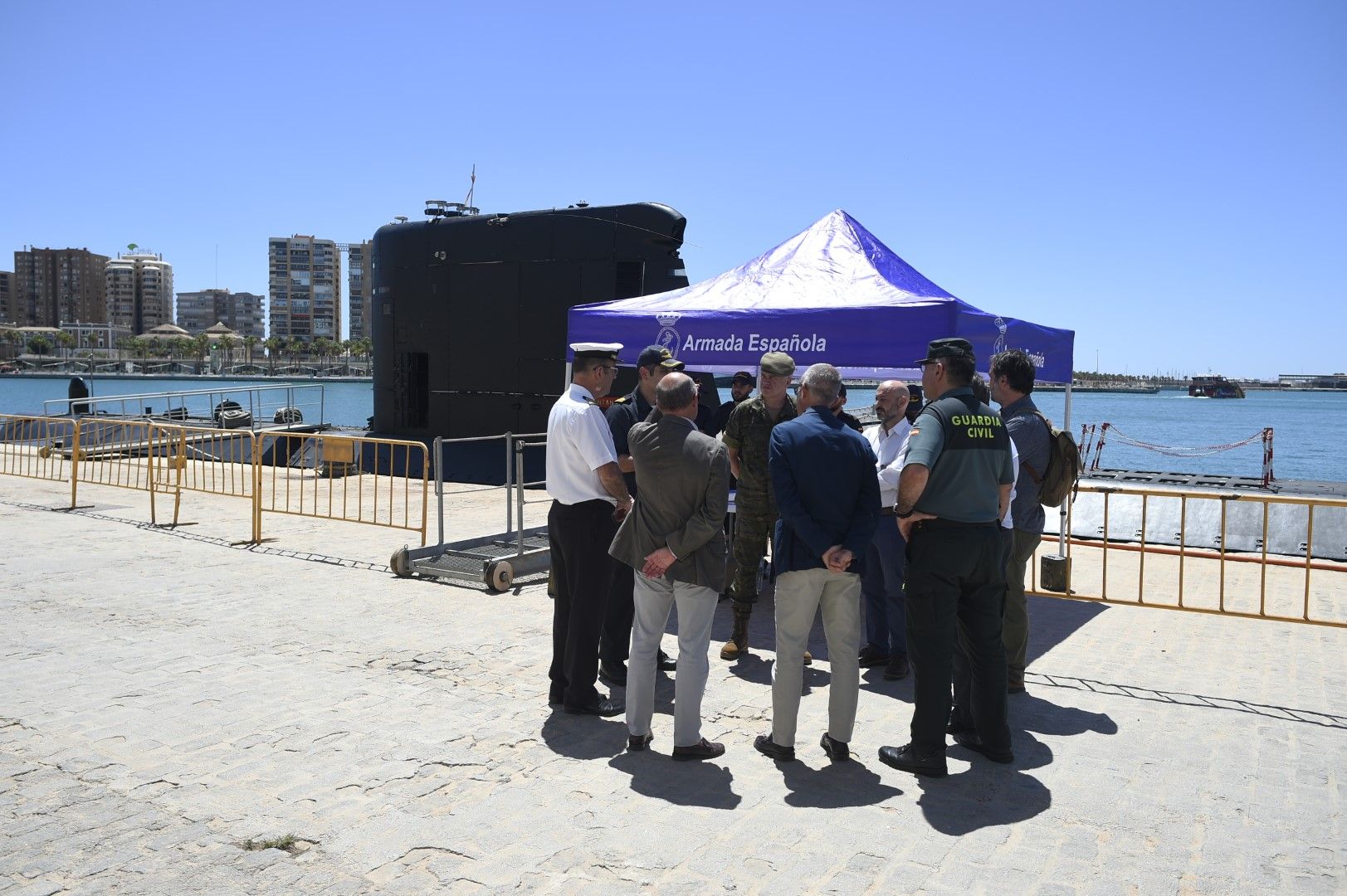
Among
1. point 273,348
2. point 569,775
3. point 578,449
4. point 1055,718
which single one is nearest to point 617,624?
point 578,449

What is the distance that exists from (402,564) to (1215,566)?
8.51 meters

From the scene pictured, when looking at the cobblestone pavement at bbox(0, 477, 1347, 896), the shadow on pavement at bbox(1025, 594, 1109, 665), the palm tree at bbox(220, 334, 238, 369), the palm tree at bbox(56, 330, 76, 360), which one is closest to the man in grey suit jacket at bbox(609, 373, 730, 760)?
the cobblestone pavement at bbox(0, 477, 1347, 896)

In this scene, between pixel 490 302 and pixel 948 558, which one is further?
pixel 490 302

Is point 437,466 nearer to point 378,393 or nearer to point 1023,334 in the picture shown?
point 1023,334

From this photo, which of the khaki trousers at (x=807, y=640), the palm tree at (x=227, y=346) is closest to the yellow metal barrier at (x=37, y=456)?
the khaki trousers at (x=807, y=640)

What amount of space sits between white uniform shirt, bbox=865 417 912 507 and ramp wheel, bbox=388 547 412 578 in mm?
4590

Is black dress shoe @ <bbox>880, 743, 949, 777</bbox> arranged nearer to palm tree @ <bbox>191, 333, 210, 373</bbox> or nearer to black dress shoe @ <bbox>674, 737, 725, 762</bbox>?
black dress shoe @ <bbox>674, 737, 725, 762</bbox>

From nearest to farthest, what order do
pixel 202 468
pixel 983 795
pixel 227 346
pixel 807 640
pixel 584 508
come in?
pixel 983 795
pixel 807 640
pixel 584 508
pixel 202 468
pixel 227 346

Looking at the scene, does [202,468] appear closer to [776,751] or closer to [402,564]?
[402,564]

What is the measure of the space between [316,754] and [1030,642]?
507 cm

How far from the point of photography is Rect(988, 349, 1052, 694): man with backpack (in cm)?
581

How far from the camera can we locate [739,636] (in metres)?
6.51

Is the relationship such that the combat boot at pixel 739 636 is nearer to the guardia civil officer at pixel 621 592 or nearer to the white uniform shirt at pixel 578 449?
the guardia civil officer at pixel 621 592

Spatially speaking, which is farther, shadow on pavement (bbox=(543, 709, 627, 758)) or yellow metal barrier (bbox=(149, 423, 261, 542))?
yellow metal barrier (bbox=(149, 423, 261, 542))
